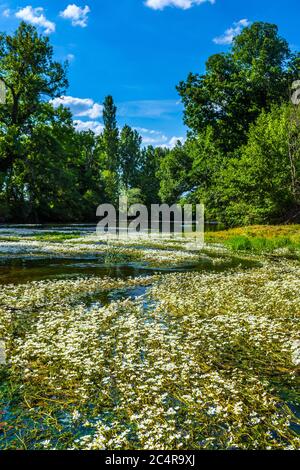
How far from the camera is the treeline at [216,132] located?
44719 mm

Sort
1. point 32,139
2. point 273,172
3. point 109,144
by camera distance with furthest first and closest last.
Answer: point 109,144, point 32,139, point 273,172

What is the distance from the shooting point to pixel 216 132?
5769cm

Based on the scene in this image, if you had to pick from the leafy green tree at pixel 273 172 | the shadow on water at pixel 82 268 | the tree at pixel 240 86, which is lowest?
the shadow on water at pixel 82 268

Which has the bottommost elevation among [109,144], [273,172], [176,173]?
[273,172]

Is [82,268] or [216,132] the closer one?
[82,268]

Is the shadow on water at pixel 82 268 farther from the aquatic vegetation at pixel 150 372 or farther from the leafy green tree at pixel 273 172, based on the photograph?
the leafy green tree at pixel 273 172

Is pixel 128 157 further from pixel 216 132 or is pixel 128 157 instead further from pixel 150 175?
pixel 216 132

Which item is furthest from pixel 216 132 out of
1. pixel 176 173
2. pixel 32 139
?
pixel 32 139

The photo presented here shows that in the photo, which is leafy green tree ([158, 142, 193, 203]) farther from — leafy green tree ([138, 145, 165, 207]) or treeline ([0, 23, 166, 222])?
leafy green tree ([138, 145, 165, 207])

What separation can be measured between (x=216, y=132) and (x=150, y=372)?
55264 mm

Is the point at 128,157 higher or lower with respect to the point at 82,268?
higher

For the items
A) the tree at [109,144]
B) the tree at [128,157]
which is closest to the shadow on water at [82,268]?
the tree at [109,144]

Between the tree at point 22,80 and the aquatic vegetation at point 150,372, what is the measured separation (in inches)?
2082
